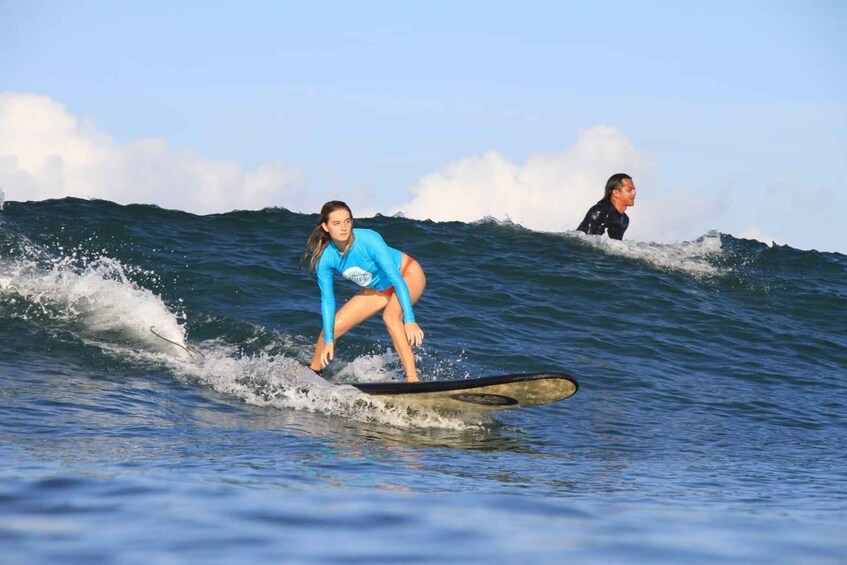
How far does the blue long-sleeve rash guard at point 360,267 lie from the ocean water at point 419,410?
737mm

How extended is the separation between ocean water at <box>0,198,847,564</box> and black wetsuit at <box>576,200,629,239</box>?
61 centimetres

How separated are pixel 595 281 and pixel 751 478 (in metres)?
9.06

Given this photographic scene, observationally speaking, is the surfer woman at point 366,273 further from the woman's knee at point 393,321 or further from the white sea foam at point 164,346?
the white sea foam at point 164,346

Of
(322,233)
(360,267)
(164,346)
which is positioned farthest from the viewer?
(164,346)

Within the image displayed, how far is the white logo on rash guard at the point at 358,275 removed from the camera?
343 inches

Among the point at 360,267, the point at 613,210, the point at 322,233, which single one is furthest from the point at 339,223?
the point at 613,210

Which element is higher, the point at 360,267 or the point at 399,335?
the point at 360,267

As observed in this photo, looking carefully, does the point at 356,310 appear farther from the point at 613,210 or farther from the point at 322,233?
the point at 613,210

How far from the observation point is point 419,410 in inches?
336

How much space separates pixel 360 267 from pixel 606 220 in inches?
325

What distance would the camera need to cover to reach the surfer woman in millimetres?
8281

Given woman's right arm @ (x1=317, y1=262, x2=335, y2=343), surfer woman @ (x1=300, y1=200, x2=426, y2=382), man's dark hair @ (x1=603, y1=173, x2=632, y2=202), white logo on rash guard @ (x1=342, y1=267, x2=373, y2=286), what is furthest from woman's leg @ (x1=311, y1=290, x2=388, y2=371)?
man's dark hair @ (x1=603, y1=173, x2=632, y2=202)

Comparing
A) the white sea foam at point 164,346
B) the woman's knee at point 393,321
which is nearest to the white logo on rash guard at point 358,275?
the woman's knee at point 393,321

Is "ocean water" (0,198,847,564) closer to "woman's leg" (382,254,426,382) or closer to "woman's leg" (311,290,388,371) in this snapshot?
"woman's leg" (311,290,388,371)
